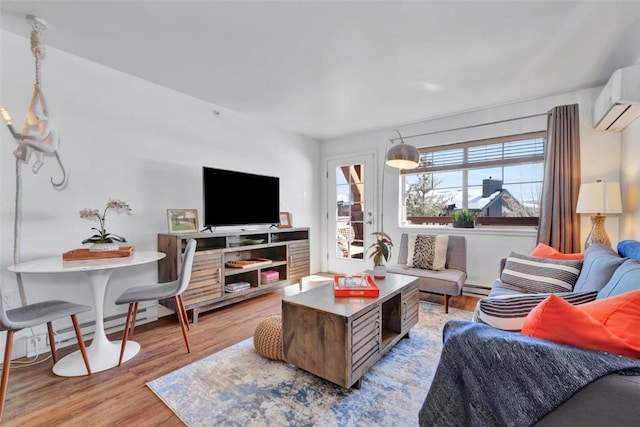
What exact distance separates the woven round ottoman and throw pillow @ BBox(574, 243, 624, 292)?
1947 millimetres

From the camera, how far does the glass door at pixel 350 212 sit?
4512mm

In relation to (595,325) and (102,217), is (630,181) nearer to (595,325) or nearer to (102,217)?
(595,325)

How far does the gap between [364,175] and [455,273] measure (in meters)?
2.05

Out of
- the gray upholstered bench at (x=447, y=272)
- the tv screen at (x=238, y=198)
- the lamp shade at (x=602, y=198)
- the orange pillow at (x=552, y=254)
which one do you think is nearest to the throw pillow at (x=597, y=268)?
the orange pillow at (x=552, y=254)

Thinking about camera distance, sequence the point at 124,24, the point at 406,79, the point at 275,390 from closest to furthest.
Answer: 1. the point at 275,390
2. the point at 124,24
3. the point at 406,79

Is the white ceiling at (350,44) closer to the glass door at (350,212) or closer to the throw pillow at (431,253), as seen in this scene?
the glass door at (350,212)

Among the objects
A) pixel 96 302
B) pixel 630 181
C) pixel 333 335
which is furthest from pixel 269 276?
pixel 630 181

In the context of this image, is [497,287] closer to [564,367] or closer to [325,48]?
[564,367]

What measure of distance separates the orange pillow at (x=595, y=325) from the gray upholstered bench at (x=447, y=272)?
1.77 metres

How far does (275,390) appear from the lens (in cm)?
170

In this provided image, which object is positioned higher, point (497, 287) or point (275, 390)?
point (497, 287)

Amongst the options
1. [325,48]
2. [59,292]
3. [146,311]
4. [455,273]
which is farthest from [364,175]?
[59,292]

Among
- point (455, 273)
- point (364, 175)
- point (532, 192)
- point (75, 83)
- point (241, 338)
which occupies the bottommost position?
point (241, 338)

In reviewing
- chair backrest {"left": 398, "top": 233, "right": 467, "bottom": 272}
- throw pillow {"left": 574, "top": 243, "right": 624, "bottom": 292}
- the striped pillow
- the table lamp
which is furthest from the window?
the striped pillow
